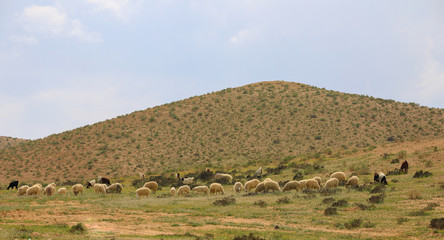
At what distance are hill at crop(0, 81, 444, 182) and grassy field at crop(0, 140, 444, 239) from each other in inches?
1118

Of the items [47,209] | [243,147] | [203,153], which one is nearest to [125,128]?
[203,153]

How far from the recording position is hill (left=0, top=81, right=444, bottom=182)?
62.1 meters

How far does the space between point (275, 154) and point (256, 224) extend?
47053 mm

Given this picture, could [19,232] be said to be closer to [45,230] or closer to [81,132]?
[45,230]

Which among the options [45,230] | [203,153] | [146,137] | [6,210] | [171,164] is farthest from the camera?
[146,137]

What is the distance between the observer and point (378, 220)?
17.2 meters

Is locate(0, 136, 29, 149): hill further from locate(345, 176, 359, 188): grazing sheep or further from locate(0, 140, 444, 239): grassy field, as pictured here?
locate(345, 176, 359, 188): grazing sheep

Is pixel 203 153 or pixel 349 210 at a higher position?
pixel 203 153

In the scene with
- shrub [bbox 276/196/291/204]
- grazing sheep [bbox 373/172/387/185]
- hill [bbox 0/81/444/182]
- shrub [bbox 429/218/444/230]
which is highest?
hill [bbox 0/81/444/182]

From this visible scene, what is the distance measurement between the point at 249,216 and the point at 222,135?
2146 inches

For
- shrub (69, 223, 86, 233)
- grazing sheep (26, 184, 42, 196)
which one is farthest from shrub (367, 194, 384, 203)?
grazing sheep (26, 184, 42, 196)

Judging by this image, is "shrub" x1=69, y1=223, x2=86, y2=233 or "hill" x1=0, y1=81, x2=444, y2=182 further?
"hill" x1=0, y1=81, x2=444, y2=182

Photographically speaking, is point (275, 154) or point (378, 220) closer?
point (378, 220)

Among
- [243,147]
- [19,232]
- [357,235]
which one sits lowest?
[357,235]
